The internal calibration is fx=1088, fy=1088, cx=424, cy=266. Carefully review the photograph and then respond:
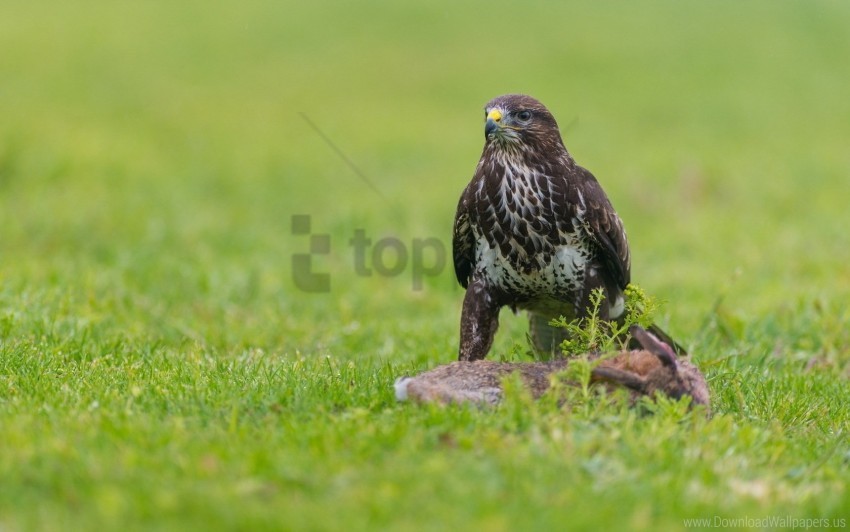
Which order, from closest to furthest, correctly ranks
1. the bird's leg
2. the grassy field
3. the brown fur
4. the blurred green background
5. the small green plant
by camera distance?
the grassy field
the brown fur
the small green plant
the bird's leg
the blurred green background

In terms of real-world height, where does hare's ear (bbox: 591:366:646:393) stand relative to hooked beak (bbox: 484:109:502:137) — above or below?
below

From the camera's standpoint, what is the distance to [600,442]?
4.44 meters

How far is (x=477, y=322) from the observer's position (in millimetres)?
6152

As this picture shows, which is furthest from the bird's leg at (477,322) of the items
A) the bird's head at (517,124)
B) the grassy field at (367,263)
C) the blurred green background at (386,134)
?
the blurred green background at (386,134)

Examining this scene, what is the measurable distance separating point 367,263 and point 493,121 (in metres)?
6.24

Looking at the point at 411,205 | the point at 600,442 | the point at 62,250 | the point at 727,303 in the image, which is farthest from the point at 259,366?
the point at 411,205

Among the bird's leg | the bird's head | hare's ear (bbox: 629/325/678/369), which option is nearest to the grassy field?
the bird's leg

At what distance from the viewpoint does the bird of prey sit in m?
5.80

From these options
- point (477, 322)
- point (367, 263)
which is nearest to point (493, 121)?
point (477, 322)

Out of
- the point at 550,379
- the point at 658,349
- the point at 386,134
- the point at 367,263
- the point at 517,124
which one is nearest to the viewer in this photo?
the point at 550,379

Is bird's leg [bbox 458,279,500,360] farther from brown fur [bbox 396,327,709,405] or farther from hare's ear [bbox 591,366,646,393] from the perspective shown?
hare's ear [bbox 591,366,646,393]

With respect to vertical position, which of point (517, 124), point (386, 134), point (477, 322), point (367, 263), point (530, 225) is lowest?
point (367, 263)

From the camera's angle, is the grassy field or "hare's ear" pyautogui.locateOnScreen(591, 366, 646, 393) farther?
"hare's ear" pyautogui.locateOnScreen(591, 366, 646, 393)

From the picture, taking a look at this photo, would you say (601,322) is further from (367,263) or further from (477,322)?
(367,263)
